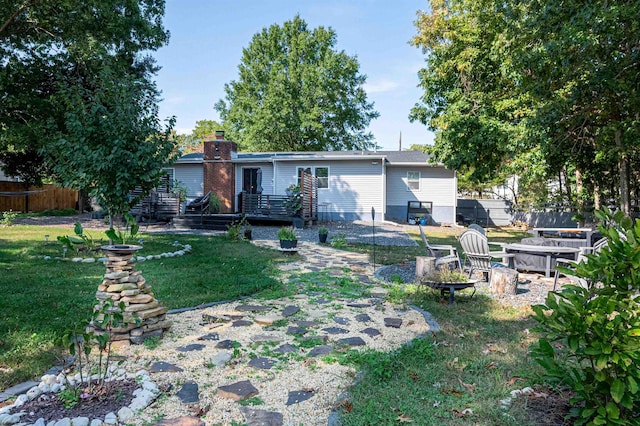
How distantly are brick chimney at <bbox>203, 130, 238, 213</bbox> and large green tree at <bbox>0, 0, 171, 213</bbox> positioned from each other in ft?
12.4

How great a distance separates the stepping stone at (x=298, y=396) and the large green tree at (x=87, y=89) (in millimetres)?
3369

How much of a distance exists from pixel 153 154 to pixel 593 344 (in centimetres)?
483

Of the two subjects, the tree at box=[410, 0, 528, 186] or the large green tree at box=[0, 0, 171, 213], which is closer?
the large green tree at box=[0, 0, 171, 213]

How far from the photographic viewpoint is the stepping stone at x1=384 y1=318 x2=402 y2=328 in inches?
175

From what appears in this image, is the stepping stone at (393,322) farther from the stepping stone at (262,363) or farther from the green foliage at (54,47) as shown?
the green foliage at (54,47)

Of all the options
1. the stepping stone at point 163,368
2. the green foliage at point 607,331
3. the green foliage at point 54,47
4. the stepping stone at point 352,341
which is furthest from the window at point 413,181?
the green foliage at point 607,331

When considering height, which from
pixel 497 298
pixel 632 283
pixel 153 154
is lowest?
pixel 497 298

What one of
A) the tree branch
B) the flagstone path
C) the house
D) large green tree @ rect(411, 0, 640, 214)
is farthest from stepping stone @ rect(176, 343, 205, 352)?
the house

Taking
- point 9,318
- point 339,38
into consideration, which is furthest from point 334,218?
point 339,38

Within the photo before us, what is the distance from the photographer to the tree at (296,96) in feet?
97.6

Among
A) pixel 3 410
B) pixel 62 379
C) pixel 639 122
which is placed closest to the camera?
pixel 3 410

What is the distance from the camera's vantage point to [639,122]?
27.0 feet

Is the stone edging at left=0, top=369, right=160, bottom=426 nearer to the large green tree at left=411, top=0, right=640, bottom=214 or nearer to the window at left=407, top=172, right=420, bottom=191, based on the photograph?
the large green tree at left=411, top=0, right=640, bottom=214

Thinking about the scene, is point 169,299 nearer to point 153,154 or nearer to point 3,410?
point 153,154
